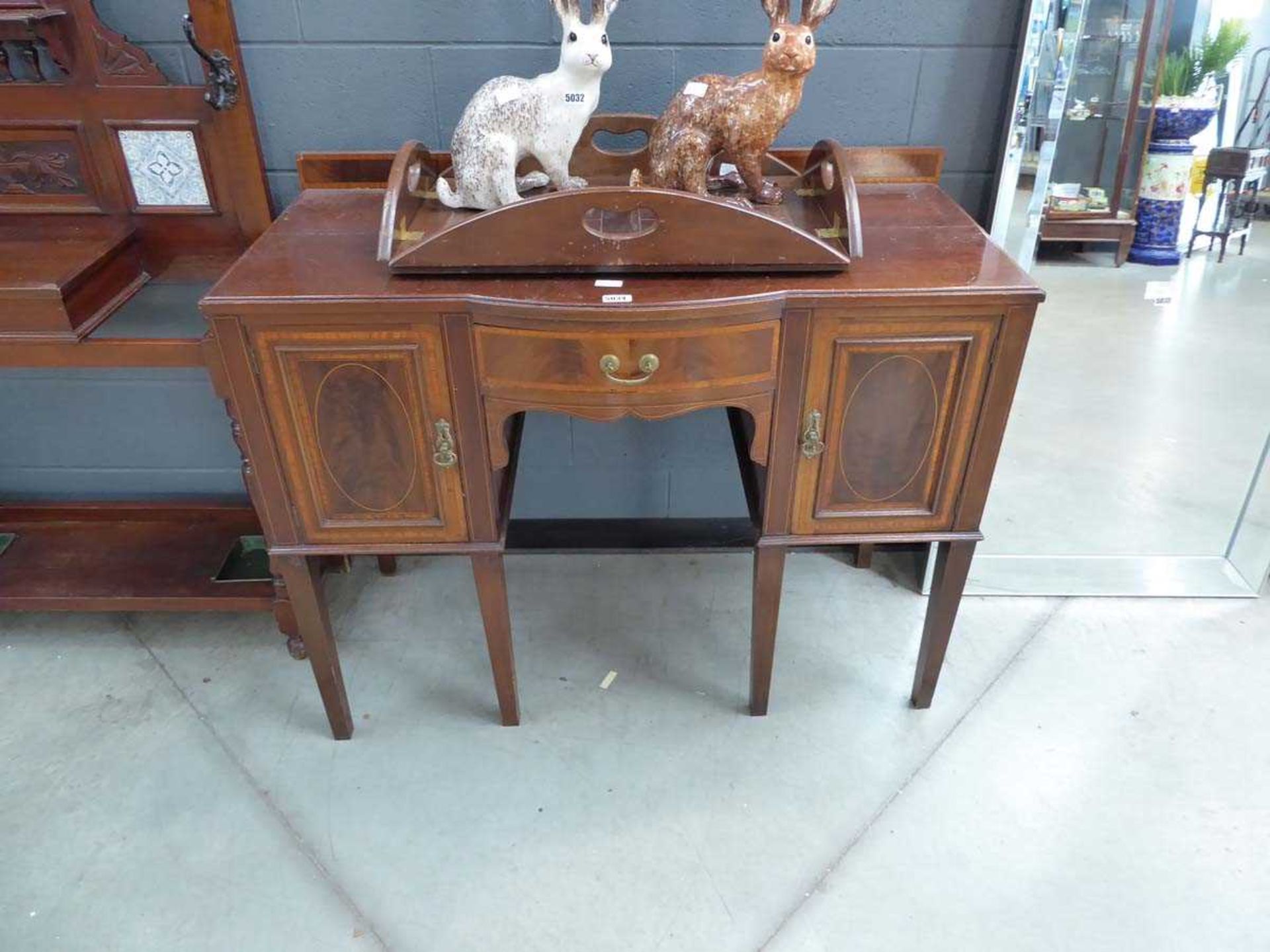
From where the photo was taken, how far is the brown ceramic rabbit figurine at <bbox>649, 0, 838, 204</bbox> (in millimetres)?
1385

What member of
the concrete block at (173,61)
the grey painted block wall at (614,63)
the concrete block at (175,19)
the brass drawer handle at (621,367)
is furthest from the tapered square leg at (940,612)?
the concrete block at (173,61)

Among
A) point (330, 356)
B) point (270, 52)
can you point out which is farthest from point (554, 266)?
point (270, 52)

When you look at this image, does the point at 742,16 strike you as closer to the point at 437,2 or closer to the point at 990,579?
the point at 437,2

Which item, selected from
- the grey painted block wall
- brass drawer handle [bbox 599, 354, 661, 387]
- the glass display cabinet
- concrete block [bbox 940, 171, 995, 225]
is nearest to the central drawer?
brass drawer handle [bbox 599, 354, 661, 387]

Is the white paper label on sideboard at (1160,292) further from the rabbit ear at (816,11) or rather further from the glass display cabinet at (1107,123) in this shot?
the rabbit ear at (816,11)

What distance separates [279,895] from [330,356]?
0.94 meters

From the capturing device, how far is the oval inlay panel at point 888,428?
54.9 inches

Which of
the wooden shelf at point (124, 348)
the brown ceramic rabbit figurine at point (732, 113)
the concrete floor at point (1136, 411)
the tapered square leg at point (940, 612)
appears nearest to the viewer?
the brown ceramic rabbit figurine at point (732, 113)

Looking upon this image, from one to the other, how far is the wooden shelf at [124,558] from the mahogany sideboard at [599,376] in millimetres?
492

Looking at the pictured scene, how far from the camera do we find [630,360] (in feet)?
4.33

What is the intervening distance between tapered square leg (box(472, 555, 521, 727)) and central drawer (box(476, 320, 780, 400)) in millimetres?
387

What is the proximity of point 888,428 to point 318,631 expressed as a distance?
113 cm

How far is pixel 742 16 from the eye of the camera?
171 cm

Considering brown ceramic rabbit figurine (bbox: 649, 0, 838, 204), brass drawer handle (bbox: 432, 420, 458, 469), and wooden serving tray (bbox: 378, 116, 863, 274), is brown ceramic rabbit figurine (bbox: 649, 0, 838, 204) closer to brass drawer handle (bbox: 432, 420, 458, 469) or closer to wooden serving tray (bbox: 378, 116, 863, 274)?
wooden serving tray (bbox: 378, 116, 863, 274)
